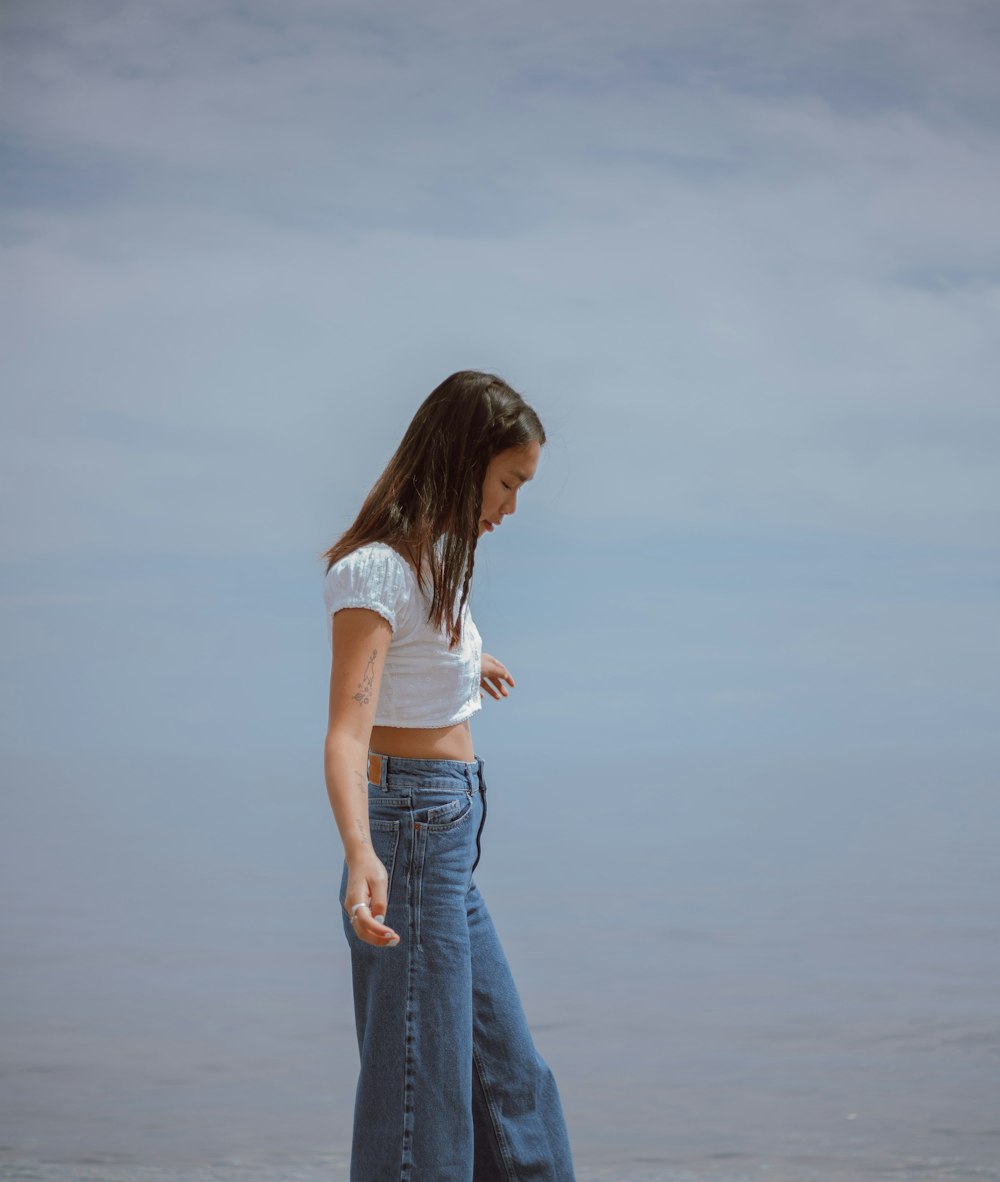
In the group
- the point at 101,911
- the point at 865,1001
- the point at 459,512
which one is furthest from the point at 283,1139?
the point at 101,911

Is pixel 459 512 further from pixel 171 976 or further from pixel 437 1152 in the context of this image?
pixel 171 976

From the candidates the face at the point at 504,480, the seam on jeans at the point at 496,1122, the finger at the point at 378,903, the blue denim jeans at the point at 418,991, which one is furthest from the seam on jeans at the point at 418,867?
the face at the point at 504,480

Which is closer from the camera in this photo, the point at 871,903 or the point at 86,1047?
the point at 86,1047

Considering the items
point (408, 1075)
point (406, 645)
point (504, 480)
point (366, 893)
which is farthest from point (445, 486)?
point (408, 1075)

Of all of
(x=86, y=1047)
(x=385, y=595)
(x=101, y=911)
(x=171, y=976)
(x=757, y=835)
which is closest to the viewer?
(x=385, y=595)

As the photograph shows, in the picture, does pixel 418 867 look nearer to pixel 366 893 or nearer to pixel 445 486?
pixel 366 893

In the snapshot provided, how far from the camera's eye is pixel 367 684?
1493mm

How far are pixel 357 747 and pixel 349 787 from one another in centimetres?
4

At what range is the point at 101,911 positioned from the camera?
289 inches

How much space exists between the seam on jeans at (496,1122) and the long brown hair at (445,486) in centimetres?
48

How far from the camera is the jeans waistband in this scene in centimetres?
156

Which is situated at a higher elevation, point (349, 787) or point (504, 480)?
point (504, 480)

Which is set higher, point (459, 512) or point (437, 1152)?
point (459, 512)

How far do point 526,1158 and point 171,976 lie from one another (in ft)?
13.0
